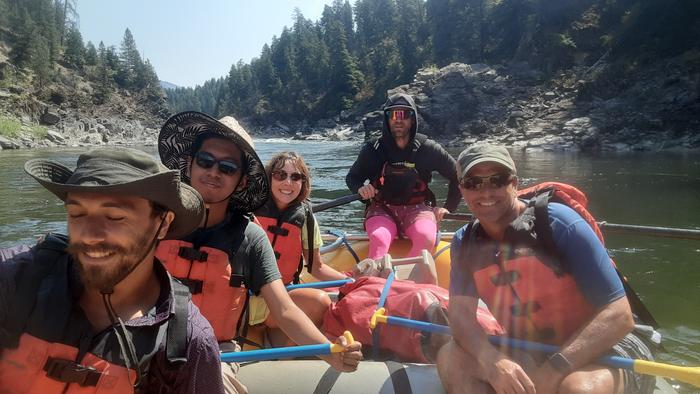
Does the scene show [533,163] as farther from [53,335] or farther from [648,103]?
[53,335]

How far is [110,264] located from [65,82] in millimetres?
73524

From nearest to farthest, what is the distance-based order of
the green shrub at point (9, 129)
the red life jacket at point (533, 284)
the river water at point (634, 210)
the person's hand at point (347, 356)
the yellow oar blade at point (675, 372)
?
the yellow oar blade at point (675, 372)
the person's hand at point (347, 356)
the red life jacket at point (533, 284)
the river water at point (634, 210)
the green shrub at point (9, 129)

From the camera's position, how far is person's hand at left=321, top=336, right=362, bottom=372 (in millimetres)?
1857

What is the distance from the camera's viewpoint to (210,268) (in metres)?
2.27

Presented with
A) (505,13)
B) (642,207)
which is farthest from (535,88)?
(642,207)

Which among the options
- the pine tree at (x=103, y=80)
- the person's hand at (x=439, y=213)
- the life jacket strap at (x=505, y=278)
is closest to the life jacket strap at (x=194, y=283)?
the life jacket strap at (x=505, y=278)

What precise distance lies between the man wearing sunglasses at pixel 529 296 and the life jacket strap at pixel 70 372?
4.65 ft

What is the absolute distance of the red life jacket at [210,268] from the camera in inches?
89.2

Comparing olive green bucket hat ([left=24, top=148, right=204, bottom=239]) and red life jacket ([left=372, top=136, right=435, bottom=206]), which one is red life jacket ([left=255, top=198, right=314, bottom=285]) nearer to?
red life jacket ([left=372, top=136, right=435, bottom=206])

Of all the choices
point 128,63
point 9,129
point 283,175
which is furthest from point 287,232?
point 128,63

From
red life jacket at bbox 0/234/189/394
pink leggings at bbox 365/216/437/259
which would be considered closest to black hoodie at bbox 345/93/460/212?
pink leggings at bbox 365/216/437/259

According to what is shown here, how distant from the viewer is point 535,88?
36219mm

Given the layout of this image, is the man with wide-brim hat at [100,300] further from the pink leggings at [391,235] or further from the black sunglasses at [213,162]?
the pink leggings at [391,235]

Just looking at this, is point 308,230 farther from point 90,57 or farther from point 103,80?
point 90,57
